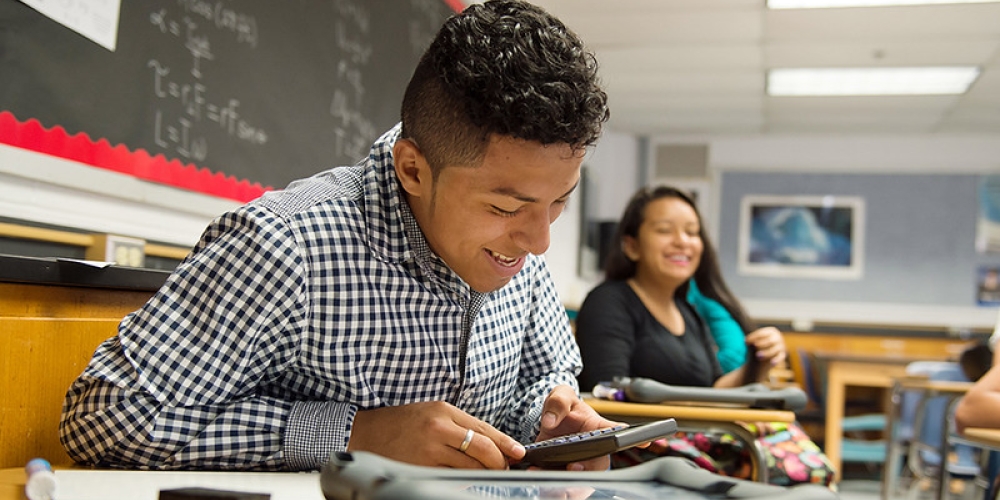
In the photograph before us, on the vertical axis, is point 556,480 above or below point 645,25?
below

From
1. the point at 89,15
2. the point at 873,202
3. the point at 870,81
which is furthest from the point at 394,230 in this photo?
the point at 873,202

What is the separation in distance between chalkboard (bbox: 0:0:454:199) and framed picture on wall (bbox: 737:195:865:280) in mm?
5236

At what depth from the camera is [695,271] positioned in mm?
3129

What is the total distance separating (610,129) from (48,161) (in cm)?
663

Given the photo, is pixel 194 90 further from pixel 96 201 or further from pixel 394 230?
pixel 394 230

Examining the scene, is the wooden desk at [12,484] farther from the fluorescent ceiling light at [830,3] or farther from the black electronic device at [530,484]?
the fluorescent ceiling light at [830,3]

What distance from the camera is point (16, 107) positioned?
1962mm

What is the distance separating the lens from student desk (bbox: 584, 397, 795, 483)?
6.61ft

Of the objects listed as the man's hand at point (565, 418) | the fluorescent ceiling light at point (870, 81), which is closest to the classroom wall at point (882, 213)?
the fluorescent ceiling light at point (870, 81)

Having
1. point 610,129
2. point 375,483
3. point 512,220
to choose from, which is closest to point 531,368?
point 512,220

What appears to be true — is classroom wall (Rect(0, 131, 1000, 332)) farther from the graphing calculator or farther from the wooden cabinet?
the graphing calculator

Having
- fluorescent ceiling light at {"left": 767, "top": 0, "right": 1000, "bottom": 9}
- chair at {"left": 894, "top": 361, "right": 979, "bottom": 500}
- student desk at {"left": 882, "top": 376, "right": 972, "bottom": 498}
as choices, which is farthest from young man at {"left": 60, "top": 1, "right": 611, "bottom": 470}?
fluorescent ceiling light at {"left": 767, "top": 0, "right": 1000, "bottom": 9}

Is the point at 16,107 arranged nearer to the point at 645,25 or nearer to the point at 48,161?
the point at 48,161

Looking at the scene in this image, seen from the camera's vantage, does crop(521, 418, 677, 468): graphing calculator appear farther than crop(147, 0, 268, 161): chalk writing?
No
